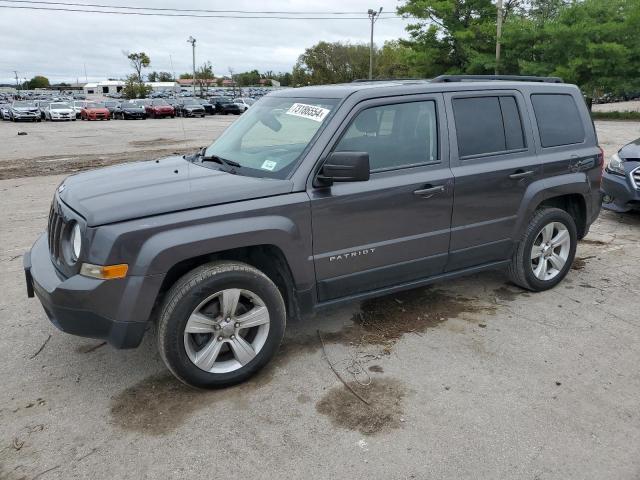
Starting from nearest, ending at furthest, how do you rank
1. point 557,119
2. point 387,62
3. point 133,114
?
point 557,119, point 133,114, point 387,62

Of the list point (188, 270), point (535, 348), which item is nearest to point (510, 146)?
point (535, 348)

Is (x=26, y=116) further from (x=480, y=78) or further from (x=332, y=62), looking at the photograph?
(x=332, y=62)

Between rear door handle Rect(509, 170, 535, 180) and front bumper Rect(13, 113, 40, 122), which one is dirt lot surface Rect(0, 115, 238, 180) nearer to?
rear door handle Rect(509, 170, 535, 180)

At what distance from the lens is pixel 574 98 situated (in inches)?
190

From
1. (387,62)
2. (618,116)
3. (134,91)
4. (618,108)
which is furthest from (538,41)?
(134,91)

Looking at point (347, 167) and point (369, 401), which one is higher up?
point (347, 167)

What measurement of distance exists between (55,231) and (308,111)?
1.86 meters

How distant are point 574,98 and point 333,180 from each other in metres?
2.82

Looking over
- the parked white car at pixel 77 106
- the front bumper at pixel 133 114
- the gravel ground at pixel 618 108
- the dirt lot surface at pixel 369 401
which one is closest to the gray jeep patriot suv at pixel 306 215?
the dirt lot surface at pixel 369 401

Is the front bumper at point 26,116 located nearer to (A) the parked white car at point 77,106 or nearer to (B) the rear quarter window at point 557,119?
(A) the parked white car at point 77,106

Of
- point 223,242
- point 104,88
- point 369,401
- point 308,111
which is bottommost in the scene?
point 369,401

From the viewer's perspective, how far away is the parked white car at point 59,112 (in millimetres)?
35938

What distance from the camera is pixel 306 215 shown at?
336cm

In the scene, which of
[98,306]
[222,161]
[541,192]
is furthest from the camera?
[541,192]
